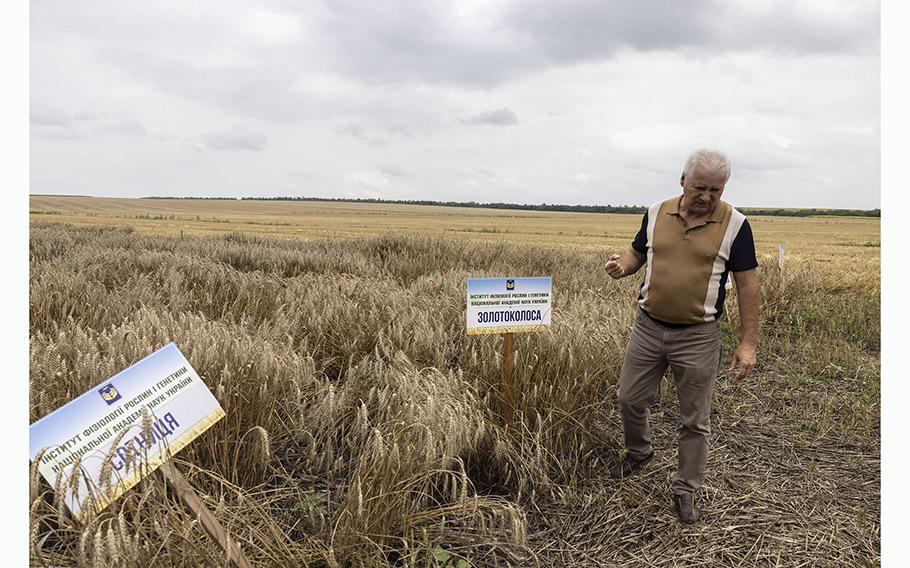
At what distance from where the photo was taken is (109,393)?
1875 millimetres

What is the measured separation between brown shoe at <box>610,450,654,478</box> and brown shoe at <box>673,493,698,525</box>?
0.42 m

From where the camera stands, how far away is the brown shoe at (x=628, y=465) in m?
3.35

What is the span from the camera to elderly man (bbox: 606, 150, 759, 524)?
2.83 m

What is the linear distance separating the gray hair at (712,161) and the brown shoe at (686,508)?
1544mm

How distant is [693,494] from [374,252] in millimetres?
9487

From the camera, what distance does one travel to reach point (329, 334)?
452 centimetres

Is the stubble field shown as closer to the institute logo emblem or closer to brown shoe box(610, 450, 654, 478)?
brown shoe box(610, 450, 654, 478)

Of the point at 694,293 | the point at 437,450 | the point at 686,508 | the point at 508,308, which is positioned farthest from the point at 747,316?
the point at 437,450

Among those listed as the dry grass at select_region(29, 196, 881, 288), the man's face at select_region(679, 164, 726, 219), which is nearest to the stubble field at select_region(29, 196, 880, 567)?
the man's face at select_region(679, 164, 726, 219)

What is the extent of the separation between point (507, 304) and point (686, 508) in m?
1.40

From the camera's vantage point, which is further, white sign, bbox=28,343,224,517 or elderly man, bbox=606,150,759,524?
elderly man, bbox=606,150,759,524

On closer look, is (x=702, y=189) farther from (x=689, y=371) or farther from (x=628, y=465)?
(x=628, y=465)

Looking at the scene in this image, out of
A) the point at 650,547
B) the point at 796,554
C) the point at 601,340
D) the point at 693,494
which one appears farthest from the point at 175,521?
the point at 601,340

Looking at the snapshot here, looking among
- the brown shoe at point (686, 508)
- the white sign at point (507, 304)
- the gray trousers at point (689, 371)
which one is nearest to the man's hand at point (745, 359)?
the gray trousers at point (689, 371)
